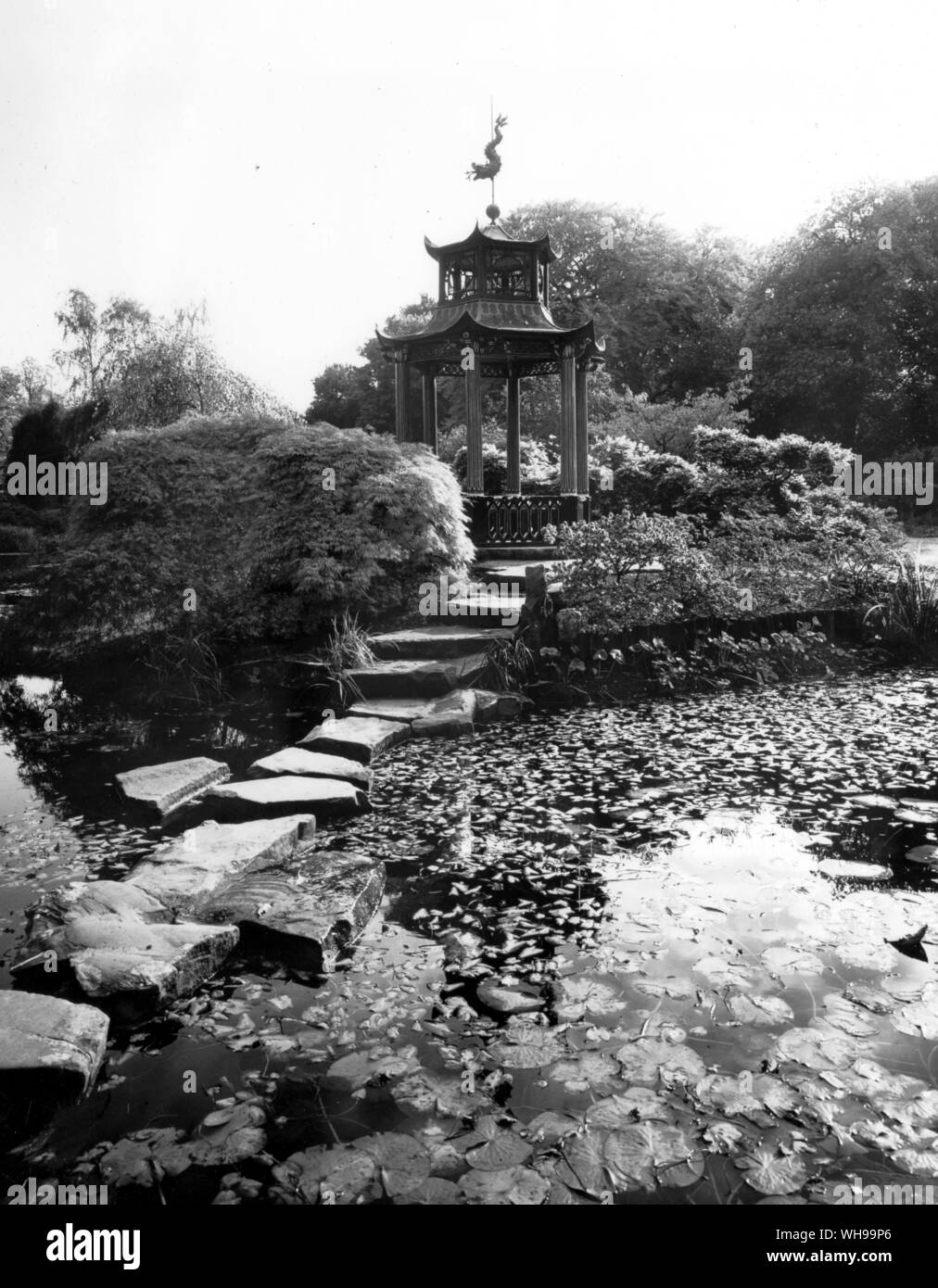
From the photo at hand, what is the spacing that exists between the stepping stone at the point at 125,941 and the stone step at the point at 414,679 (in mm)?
3640

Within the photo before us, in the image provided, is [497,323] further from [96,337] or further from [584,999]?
[96,337]

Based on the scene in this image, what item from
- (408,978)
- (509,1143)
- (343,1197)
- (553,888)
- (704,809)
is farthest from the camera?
(704,809)

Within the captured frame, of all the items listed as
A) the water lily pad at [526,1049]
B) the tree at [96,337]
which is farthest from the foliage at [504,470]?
the tree at [96,337]

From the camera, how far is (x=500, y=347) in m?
11.8

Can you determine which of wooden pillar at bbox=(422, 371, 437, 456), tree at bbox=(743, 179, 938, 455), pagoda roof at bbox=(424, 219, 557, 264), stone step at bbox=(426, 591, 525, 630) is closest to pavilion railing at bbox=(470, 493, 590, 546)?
wooden pillar at bbox=(422, 371, 437, 456)

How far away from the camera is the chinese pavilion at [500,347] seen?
11180 millimetres

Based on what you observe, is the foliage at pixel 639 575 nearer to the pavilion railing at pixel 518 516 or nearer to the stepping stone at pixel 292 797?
the pavilion railing at pixel 518 516

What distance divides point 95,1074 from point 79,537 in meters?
6.86

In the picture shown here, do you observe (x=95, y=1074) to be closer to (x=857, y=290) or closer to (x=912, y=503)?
(x=912, y=503)

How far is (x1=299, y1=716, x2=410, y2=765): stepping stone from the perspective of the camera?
210 inches

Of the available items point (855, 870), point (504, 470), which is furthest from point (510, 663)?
point (504, 470)

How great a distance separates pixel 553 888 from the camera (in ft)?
10.9
